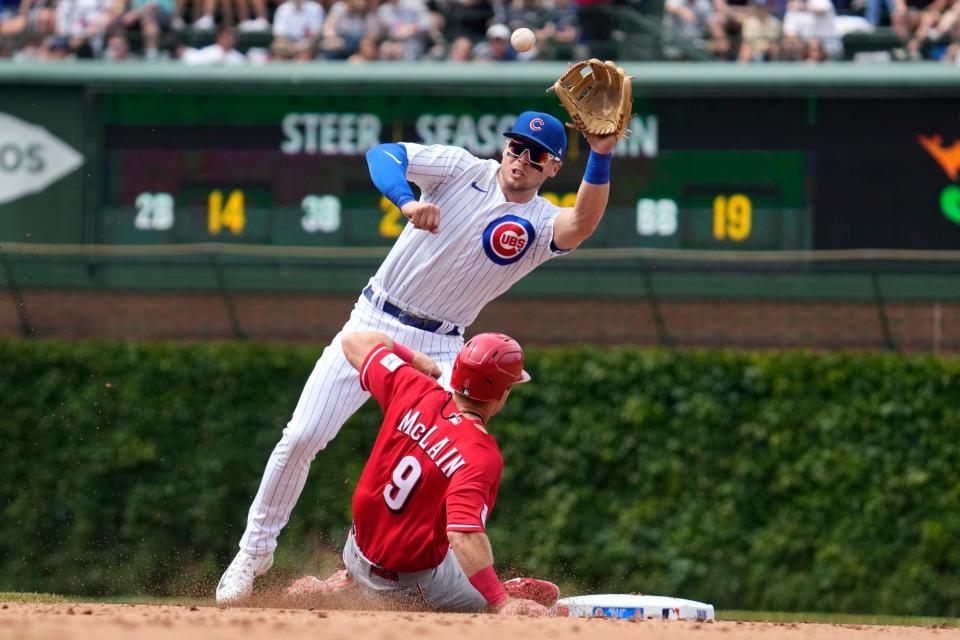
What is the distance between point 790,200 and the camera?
475 inches

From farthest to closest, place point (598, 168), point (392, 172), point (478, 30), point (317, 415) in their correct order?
point (478, 30)
point (317, 415)
point (392, 172)
point (598, 168)

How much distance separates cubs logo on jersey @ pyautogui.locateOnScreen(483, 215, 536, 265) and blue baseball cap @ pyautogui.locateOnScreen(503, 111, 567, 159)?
0.33 m

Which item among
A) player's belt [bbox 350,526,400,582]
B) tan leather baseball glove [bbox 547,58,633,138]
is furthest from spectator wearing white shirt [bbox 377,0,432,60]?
player's belt [bbox 350,526,400,582]

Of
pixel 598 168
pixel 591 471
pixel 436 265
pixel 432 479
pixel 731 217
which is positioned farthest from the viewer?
pixel 731 217

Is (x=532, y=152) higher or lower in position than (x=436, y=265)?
higher

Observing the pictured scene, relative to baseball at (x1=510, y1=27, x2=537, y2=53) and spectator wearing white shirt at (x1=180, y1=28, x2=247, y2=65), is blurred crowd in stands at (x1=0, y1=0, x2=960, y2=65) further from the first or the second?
baseball at (x1=510, y1=27, x2=537, y2=53)

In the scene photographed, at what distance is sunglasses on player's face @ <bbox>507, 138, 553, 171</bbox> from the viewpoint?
20.4 ft

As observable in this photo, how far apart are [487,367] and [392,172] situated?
1154 millimetres

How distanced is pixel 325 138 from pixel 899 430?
513 centimetres

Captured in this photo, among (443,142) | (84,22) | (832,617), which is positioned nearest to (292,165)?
(443,142)

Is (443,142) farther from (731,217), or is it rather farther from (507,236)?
(507,236)

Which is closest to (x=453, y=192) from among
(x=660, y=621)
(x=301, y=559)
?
(x=660, y=621)

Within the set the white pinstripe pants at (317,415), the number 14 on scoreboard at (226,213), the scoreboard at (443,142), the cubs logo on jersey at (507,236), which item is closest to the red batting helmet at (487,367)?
the white pinstripe pants at (317,415)

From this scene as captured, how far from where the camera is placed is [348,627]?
15.2ft
